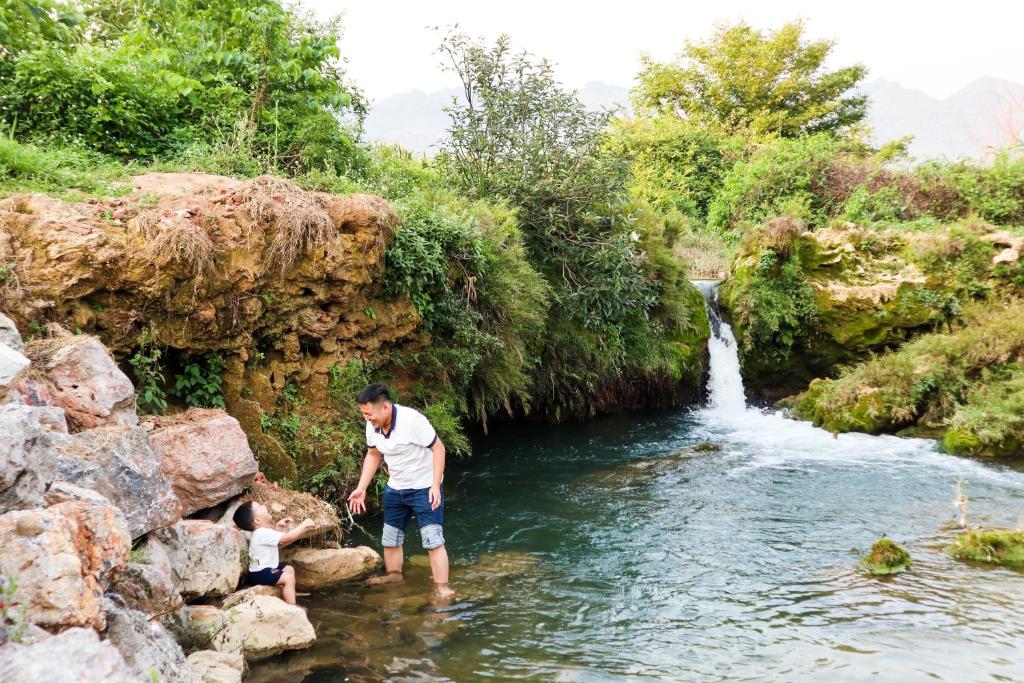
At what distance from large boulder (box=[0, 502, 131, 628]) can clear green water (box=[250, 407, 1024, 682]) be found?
5.62 feet

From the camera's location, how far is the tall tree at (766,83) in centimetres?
2878

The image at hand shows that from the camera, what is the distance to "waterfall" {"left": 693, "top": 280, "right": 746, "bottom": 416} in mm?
13938

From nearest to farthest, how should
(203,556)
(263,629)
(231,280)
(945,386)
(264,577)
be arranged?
(263,629)
(203,556)
(264,577)
(231,280)
(945,386)

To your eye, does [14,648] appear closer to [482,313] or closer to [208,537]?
[208,537]

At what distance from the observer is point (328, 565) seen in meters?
6.01

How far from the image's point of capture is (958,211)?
17.6m

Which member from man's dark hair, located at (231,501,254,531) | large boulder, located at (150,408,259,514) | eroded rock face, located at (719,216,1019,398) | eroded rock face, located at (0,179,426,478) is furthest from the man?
eroded rock face, located at (719,216,1019,398)

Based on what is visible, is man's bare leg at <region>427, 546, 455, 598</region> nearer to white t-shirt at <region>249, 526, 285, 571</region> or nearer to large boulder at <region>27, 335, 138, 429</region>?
white t-shirt at <region>249, 526, 285, 571</region>

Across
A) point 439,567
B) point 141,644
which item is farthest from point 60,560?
point 439,567

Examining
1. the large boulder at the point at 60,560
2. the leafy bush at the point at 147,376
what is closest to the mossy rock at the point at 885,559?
the large boulder at the point at 60,560

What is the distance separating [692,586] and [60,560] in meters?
4.80

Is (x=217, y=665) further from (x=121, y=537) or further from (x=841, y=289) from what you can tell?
(x=841, y=289)

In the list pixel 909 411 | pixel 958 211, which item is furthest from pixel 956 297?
pixel 958 211

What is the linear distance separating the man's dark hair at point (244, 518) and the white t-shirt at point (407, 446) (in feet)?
3.72
